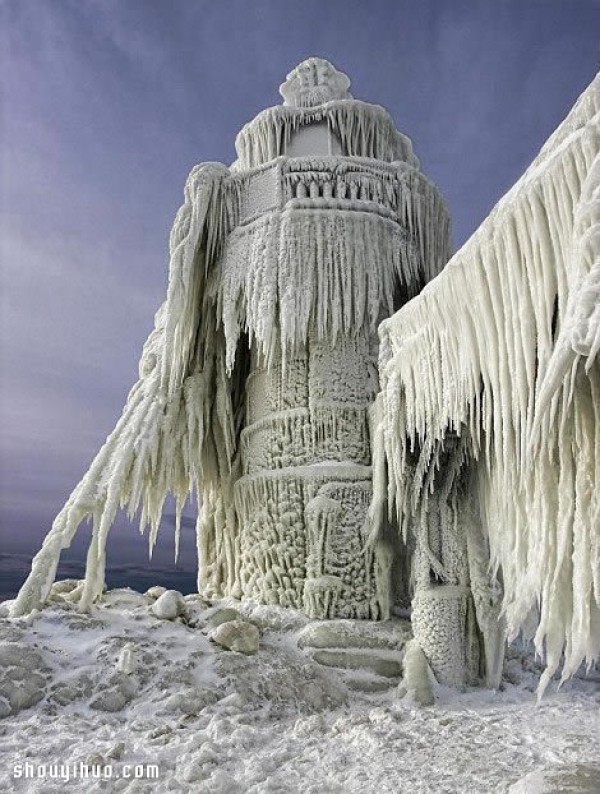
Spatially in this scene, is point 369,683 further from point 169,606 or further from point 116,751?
point 116,751

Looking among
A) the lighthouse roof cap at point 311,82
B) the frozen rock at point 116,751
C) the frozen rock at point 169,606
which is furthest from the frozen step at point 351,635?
the lighthouse roof cap at point 311,82

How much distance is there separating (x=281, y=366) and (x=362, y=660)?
4.53 metres

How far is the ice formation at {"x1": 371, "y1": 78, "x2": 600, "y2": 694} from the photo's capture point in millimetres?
3762

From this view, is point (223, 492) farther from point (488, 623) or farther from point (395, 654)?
point (488, 623)

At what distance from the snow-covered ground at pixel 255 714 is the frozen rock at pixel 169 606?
1.0 inches

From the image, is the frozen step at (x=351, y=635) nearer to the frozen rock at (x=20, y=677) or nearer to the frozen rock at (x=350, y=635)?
the frozen rock at (x=350, y=635)

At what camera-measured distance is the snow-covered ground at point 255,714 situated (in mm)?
4820

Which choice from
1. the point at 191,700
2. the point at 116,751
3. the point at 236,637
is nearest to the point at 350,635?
the point at 236,637

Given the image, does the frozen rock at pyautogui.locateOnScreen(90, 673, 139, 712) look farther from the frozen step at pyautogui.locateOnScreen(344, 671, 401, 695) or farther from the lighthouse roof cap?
the lighthouse roof cap

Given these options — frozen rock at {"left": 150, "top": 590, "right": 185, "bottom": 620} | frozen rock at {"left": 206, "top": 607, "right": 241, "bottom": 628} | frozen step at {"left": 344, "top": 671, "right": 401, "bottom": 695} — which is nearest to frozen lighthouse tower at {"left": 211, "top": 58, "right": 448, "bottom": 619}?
frozen rock at {"left": 206, "top": 607, "right": 241, "bottom": 628}

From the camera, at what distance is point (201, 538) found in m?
11.6

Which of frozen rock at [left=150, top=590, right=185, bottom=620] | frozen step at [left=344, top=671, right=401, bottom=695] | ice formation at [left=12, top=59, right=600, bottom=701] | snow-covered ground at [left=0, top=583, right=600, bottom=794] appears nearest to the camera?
snow-covered ground at [left=0, top=583, right=600, bottom=794]

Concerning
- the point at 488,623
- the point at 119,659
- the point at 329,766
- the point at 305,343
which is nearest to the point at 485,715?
the point at 488,623

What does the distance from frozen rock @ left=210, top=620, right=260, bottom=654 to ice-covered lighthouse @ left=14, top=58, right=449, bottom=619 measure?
1472mm
